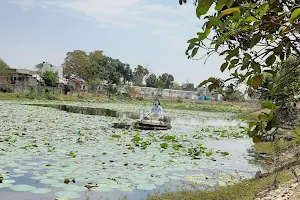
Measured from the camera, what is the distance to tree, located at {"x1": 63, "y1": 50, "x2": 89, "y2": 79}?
51150 millimetres

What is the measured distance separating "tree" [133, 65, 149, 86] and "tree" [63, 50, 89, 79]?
18182mm

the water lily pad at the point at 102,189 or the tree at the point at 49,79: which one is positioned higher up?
the tree at the point at 49,79

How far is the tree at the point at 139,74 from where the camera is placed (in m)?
71.8

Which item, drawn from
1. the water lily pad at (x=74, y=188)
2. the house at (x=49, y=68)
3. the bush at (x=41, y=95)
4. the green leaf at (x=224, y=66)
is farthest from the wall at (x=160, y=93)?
the green leaf at (x=224, y=66)

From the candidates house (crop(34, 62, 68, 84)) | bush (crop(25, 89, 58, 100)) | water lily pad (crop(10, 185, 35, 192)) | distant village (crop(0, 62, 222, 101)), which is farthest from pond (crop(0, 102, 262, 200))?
house (crop(34, 62, 68, 84))

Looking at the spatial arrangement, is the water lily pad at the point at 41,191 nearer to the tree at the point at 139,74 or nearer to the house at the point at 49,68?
the house at the point at 49,68

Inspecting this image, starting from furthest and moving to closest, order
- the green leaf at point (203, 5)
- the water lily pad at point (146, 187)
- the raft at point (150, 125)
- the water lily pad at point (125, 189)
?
the raft at point (150, 125) < the water lily pad at point (146, 187) < the water lily pad at point (125, 189) < the green leaf at point (203, 5)

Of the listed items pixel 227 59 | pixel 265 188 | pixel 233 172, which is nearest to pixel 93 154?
pixel 233 172

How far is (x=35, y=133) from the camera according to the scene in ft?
35.1

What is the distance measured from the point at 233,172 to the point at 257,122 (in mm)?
6119

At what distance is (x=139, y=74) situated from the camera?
74.1m

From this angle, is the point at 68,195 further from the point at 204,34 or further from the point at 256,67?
the point at 204,34

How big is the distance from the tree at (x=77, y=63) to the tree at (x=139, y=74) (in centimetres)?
1818

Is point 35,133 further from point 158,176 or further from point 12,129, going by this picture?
point 158,176
